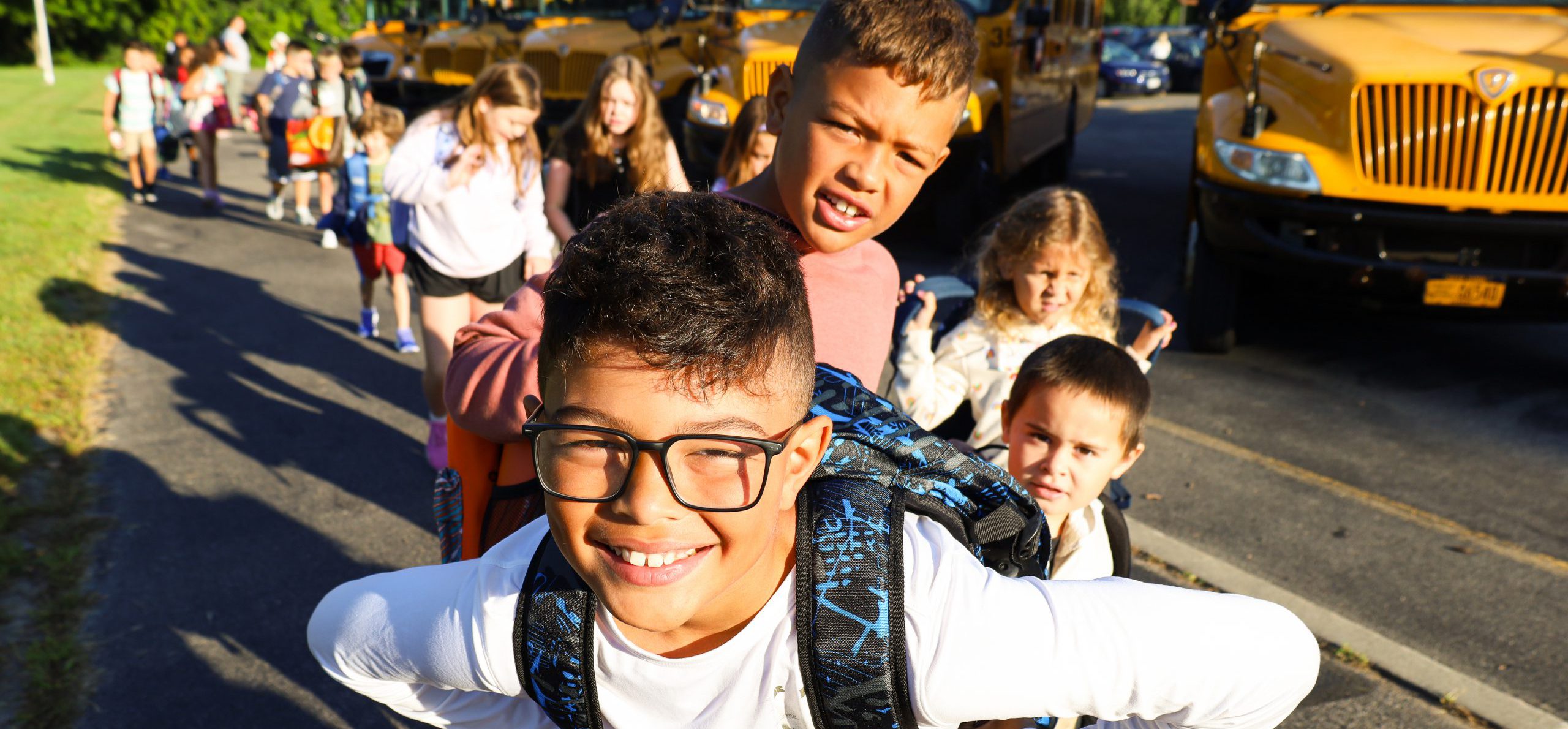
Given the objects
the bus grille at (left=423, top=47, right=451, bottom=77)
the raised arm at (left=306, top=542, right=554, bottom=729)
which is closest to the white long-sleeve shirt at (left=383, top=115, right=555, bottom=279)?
the raised arm at (left=306, top=542, right=554, bottom=729)

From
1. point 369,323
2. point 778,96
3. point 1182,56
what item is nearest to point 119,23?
point 1182,56

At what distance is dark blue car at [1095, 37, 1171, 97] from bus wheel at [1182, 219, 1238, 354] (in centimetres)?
2214

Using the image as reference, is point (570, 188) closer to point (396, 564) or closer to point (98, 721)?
point (396, 564)

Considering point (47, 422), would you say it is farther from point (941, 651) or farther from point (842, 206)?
point (941, 651)

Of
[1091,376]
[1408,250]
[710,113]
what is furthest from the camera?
[710,113]

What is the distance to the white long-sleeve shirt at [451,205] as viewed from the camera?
16.6 feet

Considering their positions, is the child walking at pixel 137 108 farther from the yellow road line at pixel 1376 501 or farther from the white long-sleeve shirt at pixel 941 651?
the white long-sleeve shirt at pixel 941 651

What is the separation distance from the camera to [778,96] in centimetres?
210

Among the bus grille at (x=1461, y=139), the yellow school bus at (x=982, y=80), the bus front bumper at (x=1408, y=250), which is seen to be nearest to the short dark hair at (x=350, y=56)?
the yellow school bus at (x=982, y=80)

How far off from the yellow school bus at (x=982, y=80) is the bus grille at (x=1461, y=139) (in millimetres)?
3105

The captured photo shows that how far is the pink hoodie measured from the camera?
160cm

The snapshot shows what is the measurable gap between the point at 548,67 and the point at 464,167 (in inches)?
287

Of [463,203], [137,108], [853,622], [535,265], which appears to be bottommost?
[535,265]

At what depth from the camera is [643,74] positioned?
564 centimetres
